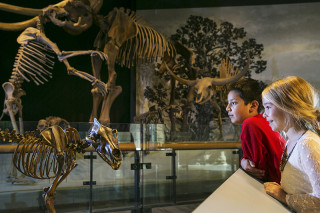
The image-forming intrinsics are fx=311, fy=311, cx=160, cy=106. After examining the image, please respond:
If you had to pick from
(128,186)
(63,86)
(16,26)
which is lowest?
(128,186)

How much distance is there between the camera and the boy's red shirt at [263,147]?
1.15 metres

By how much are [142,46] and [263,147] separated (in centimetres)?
439

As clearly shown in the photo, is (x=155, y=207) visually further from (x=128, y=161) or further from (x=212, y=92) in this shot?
(x=212, y=92)

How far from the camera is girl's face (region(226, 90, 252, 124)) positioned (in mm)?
1395

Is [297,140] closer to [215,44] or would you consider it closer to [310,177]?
[310,177]

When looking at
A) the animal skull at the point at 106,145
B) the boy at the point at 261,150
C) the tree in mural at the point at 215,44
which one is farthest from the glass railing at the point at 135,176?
the tree in mural at the point at 215,44

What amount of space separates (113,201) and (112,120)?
3.14 meters

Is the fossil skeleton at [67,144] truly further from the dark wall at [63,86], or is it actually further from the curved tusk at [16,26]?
the dark wall at [63,86]

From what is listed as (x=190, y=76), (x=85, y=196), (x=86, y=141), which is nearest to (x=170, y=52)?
(x=190, y=76)

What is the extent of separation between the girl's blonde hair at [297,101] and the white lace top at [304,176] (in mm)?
39

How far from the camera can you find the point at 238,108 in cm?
139

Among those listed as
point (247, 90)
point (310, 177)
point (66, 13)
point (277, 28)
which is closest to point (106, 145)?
point (247, 90)

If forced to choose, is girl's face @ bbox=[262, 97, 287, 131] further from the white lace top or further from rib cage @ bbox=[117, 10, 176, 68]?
rib cage @ bbox=[117, 10, 176, 68]

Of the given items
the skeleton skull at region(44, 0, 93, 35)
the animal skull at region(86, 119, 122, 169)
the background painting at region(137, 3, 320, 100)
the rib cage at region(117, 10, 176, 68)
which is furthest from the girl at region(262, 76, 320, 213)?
the background painting at region(137, 3, 320, 100)
